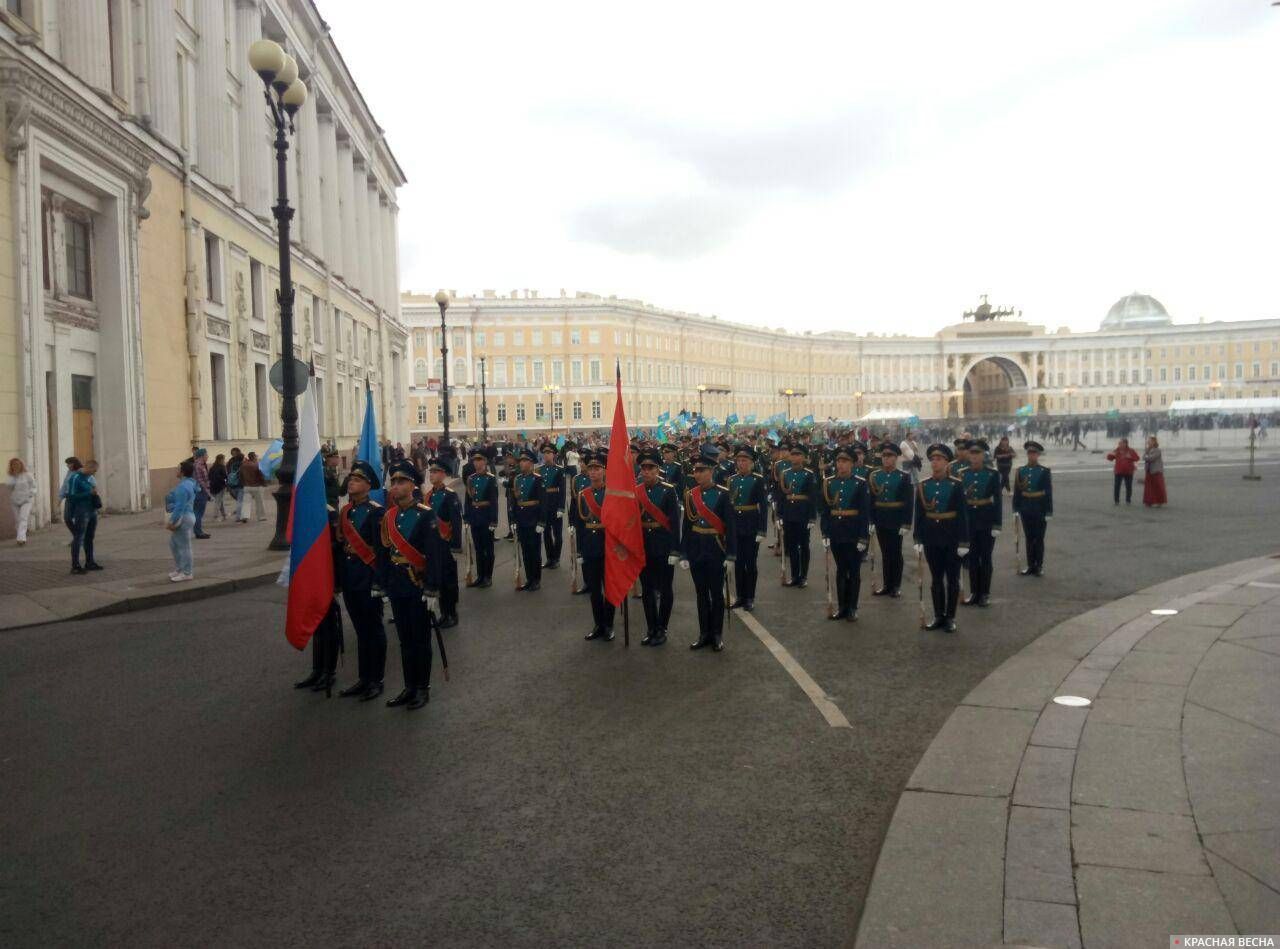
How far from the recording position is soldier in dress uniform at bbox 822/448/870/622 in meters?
10.0

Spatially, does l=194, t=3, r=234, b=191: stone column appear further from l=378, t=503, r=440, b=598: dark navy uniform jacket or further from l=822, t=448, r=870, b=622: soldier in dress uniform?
l=378, t=503, r=440, b=598: dark navy uniform jacket

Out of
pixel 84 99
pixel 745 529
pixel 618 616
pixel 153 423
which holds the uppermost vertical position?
pixel 84 99

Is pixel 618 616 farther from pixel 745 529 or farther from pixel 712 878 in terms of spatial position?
pixel 712 878

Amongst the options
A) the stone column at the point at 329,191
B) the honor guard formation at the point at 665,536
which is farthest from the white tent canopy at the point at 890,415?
the honor guard formation at the point at 665,536

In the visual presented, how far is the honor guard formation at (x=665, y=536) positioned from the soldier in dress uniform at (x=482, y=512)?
2cm

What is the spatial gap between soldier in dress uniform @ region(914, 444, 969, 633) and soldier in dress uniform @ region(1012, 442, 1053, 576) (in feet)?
11.2

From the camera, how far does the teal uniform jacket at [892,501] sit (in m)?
10.9

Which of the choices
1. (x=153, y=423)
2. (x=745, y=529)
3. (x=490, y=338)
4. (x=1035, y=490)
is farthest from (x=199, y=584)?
(x=490, y=338)

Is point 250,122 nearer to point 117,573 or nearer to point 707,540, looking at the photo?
point 117,573

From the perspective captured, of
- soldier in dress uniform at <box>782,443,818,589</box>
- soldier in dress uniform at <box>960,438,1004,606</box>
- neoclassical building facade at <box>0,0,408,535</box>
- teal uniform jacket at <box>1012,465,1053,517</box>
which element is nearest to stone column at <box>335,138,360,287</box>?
neoclassical building facade at <box>0,0,408,535</box>

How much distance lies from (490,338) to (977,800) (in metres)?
102

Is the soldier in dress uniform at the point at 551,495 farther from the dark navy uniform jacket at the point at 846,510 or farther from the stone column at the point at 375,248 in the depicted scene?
the stone column at the point at 375,248

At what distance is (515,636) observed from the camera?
30.8 ft

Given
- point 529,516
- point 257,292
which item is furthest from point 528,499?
point 257,292
